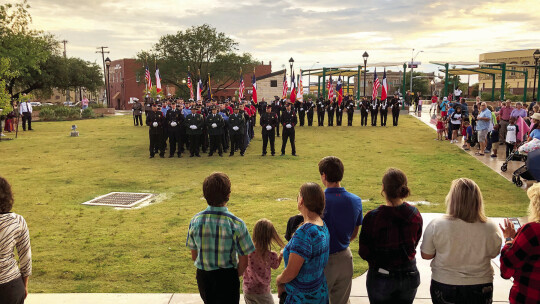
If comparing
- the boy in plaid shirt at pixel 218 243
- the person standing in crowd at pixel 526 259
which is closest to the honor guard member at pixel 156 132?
the boy in plaid shirt at pixel 218 243

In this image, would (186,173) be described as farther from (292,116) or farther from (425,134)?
(425,134)

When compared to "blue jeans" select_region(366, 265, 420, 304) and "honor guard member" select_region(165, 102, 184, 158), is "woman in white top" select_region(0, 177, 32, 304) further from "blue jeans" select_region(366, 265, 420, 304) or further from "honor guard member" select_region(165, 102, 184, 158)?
"honor guard member" select_region(165, 102, 184, 158)

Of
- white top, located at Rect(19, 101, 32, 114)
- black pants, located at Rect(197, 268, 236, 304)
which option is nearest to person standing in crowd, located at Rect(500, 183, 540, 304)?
black pants, located at Rect(197, 268, 236, 304)

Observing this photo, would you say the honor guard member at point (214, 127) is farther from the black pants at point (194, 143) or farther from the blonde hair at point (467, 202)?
the blonde hair at point (467, 202)

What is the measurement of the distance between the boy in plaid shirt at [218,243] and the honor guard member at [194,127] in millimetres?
13028

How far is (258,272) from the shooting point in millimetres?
3791

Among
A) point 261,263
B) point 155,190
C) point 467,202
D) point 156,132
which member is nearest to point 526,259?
point 467,202

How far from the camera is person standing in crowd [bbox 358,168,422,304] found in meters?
3.57

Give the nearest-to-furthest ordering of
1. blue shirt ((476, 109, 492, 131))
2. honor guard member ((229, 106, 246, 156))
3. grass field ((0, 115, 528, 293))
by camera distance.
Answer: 1. grass field ((0, 115, 528, 293))
2. blue shirt ((476, 109, 492, 131))
3. honor guard member ((229, 106, 246, 156))

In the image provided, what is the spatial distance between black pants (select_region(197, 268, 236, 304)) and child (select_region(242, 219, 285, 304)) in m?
0.25

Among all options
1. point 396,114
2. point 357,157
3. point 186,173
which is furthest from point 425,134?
point 186,173

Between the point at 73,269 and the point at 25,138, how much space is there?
2038cm

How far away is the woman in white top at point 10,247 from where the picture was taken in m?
3.41

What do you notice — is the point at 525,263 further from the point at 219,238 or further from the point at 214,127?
the point at 214,127
